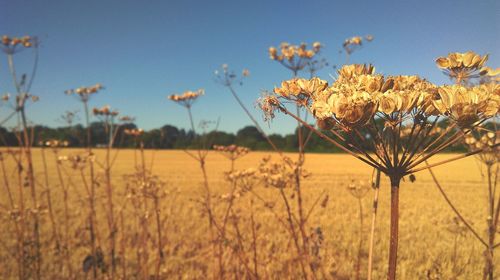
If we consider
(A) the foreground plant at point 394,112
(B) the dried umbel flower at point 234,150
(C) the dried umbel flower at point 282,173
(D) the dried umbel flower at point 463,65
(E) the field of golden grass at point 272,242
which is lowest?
(E) the field of golden grass at point 272,242

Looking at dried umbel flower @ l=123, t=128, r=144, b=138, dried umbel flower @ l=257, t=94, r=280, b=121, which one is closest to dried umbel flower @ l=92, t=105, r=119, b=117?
dried umbel flower @ l=123, t=128, r=144, b=138

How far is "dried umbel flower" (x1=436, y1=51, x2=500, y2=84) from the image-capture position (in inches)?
77.8

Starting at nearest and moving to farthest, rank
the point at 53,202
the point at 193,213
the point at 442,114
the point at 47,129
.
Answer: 1. the point at 442,114
2. the point at 47,129
3. the point at 193,213
4. the point at 53,202

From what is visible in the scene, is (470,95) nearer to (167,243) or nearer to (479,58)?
(479,58)

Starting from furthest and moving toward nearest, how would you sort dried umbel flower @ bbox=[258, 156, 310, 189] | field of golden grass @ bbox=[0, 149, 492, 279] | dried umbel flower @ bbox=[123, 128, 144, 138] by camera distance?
dried umbel flower @ bbox=[123, 128, 144, 138] < field of golden grass @ bbox=[0, 149, 492, 279] < dried umbel flower @ bbox=[258, 156, 310, 189]

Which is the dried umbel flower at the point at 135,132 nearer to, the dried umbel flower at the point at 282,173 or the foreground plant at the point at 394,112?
the dried umbel flower at the point at 282,173

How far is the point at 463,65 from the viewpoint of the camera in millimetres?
2020

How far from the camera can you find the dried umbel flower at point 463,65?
1977mm

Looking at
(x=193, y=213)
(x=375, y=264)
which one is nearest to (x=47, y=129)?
(x=375, y=264)

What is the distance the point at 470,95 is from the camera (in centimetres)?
160

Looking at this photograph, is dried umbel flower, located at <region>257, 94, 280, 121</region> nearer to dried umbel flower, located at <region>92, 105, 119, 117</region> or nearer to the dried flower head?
the dried flower head

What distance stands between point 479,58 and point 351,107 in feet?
3.15

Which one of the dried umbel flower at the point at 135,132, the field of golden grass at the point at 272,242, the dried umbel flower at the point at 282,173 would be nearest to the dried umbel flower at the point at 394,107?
the field of golden grass at the point at 272,242

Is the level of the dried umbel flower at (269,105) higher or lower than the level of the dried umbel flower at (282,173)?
higher
